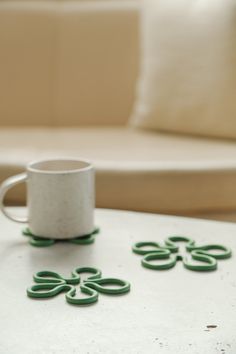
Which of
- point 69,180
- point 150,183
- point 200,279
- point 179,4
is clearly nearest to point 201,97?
point 179,4

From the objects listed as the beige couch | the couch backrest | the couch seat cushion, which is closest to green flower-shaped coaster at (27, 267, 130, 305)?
the couch seat cushion

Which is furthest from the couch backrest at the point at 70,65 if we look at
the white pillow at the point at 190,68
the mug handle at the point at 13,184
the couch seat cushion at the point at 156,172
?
the mug handle at the point at 13,184

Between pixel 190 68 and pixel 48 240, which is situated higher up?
pixel 190 68

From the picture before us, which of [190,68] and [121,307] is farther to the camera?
[190,68]

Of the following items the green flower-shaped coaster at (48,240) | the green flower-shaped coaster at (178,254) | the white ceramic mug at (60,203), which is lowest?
the green flower-shaped coaster at (48,240)

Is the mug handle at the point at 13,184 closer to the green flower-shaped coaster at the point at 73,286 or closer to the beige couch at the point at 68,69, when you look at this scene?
the green flower-shaped coaster at the point at 73,286

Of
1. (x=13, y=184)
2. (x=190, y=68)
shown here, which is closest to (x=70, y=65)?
(x=190, y=68)

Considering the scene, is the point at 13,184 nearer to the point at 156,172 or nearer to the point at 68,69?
the point at 156,172

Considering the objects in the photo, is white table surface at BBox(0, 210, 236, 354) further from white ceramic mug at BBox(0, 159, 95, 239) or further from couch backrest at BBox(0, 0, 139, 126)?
couch backrest at BBox(0, 0, 139, 126)
